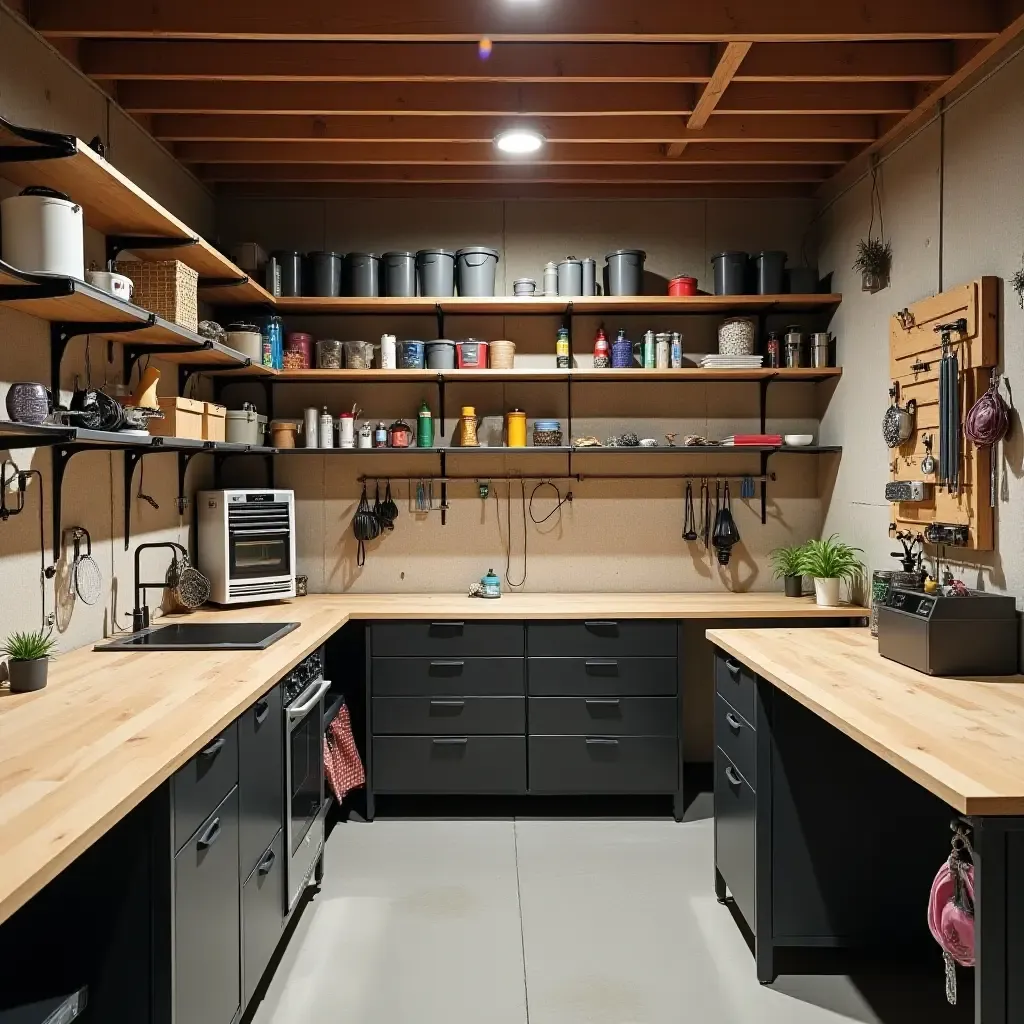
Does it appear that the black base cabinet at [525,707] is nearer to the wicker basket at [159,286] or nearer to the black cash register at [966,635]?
the black cash register at [966,635]

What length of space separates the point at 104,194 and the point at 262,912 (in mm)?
2088

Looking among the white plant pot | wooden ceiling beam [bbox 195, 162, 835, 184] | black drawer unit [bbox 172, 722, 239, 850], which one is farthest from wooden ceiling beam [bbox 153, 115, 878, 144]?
black drawer unit [bbox 172, 722, 239, 850]

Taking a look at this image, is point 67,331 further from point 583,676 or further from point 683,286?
point 683,286

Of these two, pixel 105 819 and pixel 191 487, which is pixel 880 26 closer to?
pixel 105 819

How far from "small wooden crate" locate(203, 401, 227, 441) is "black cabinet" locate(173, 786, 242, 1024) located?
161cm

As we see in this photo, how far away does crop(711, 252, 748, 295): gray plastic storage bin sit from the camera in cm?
406

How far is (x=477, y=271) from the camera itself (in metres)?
4.06

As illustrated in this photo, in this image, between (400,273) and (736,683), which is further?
(400,273)

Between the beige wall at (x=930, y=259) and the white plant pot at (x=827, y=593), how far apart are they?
190 mm

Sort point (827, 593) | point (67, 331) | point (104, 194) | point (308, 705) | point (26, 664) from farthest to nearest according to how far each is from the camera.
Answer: point (827, 593) < point (308, 705) < point (67, 331) < point (104, 194) < point (26, 664)

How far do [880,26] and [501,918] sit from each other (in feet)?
10.0

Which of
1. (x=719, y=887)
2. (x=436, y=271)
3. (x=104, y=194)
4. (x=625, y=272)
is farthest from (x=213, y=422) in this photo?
(x=719, y=887)

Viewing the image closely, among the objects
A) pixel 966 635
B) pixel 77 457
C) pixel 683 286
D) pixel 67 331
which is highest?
pixel 683 286

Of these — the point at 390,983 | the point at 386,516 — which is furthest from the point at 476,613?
the point at 390,983
